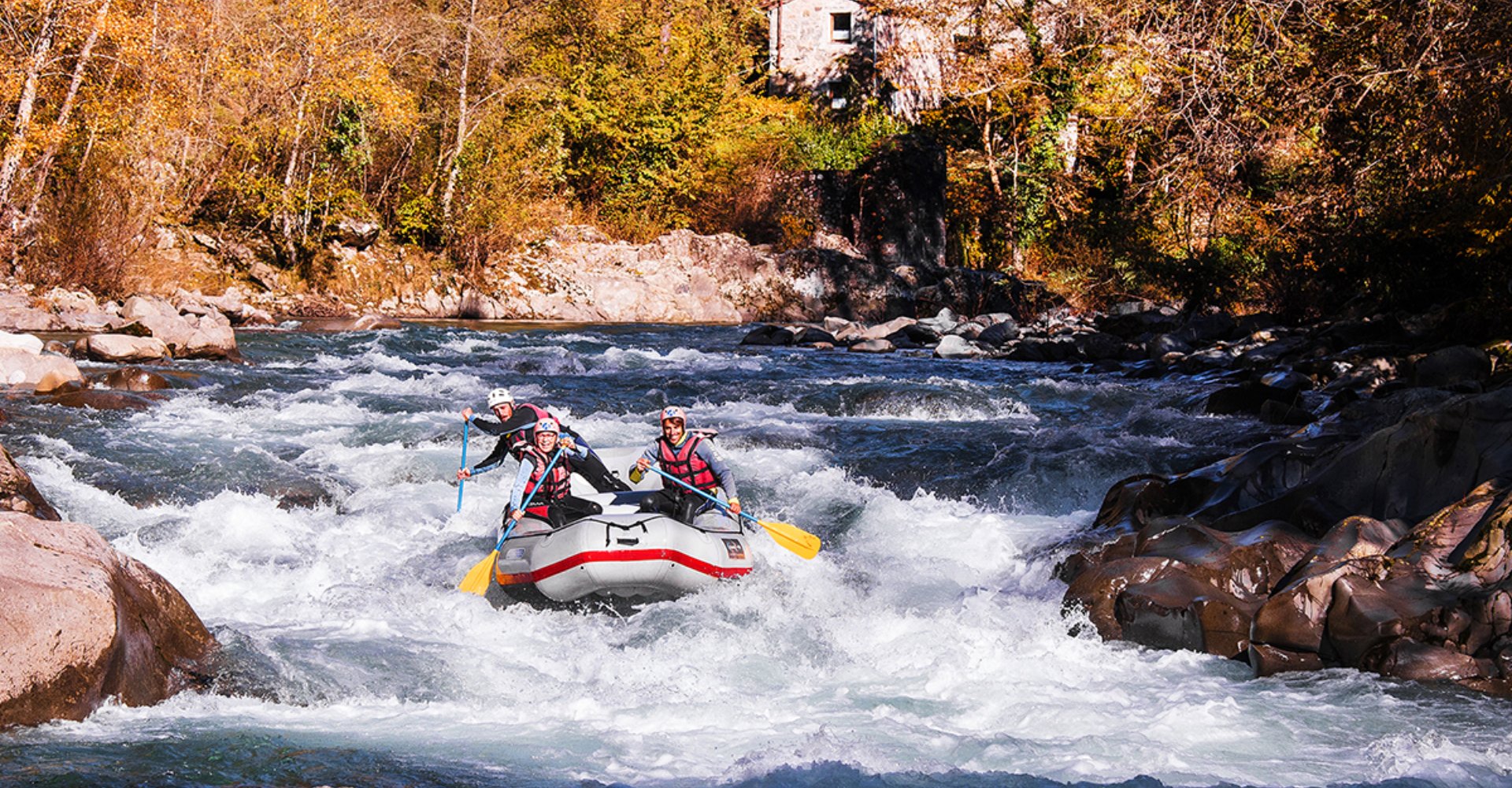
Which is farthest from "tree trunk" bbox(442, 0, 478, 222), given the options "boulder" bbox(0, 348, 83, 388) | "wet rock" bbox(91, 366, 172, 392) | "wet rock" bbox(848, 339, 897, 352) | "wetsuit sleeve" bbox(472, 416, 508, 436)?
"wetsuit sleeve" bbox(472, 416, 508, 436)

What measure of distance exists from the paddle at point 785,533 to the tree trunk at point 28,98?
42.8ft

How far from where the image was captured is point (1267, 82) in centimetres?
797

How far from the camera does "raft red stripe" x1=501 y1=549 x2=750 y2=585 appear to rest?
6.76 meters

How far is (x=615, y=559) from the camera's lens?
679 centimetres

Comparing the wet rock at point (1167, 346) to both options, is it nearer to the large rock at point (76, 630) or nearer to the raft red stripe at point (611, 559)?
the raft red stripe at point (611, 559)

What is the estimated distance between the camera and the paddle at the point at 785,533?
7.76 meters

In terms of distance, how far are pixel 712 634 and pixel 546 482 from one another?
5.75 ft

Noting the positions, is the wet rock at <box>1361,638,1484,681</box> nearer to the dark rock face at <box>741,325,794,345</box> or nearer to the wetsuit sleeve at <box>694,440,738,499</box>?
the wetsuit sleeve at <box>694,440,738,499</box>

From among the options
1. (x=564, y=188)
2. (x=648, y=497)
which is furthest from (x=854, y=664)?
(x=564, y=188)

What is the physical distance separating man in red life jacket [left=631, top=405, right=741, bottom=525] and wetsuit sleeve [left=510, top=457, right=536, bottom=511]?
0.65m

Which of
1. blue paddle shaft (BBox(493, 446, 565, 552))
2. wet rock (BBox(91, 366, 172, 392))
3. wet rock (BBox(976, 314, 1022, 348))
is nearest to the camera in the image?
blue paddle shaft (BBox(493, 446, 565, 552))

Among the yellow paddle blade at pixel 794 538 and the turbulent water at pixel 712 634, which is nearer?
the turbulent water at pixel 712 634

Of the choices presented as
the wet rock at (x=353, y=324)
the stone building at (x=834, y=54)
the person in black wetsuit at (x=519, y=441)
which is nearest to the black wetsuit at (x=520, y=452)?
the person in black wetsuit at (x=519, y=441)

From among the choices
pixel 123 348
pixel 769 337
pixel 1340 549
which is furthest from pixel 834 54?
pixel 1340 549
